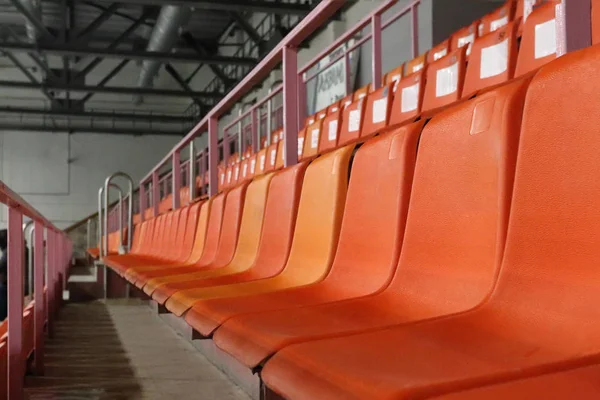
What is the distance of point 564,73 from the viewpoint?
0.65 meters

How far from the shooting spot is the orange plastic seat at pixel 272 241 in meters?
1.40

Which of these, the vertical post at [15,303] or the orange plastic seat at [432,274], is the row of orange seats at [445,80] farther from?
the vertical post at [15,303]

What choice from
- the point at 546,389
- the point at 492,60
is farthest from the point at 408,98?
the point at 546,389

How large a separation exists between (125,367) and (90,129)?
1053 cm

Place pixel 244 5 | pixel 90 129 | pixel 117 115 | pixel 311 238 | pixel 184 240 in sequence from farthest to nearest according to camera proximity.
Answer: pixel 90 129 → pixel 117 115 → pixel 244 5 → pixel 184 240 → pixel 311 238

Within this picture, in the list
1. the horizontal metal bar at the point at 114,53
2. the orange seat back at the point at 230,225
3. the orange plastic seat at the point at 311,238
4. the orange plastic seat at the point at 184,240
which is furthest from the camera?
the horizontal metal bar at the point at 114,53

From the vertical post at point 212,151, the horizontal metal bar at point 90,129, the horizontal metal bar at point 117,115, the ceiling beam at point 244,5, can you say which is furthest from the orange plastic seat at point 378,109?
the horizontal metal bar at point 90,129

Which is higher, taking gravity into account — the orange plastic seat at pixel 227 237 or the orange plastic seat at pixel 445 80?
the orange plastic seat at pixel 445 80

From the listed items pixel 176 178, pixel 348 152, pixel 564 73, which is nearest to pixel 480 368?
pixel 564 73

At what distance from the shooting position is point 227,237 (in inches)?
75.8

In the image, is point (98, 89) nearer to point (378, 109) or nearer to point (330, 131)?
point (330, 131)

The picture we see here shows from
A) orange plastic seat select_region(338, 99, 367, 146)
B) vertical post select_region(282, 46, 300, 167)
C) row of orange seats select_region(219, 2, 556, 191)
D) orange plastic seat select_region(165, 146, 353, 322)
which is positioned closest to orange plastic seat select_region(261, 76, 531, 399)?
orange plastic seat select_region(165, 146, 353, 322)

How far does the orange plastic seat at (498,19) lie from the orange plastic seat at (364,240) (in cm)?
193

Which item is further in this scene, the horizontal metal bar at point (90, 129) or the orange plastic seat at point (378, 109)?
the horizontal metal bar at point (90, 129)
